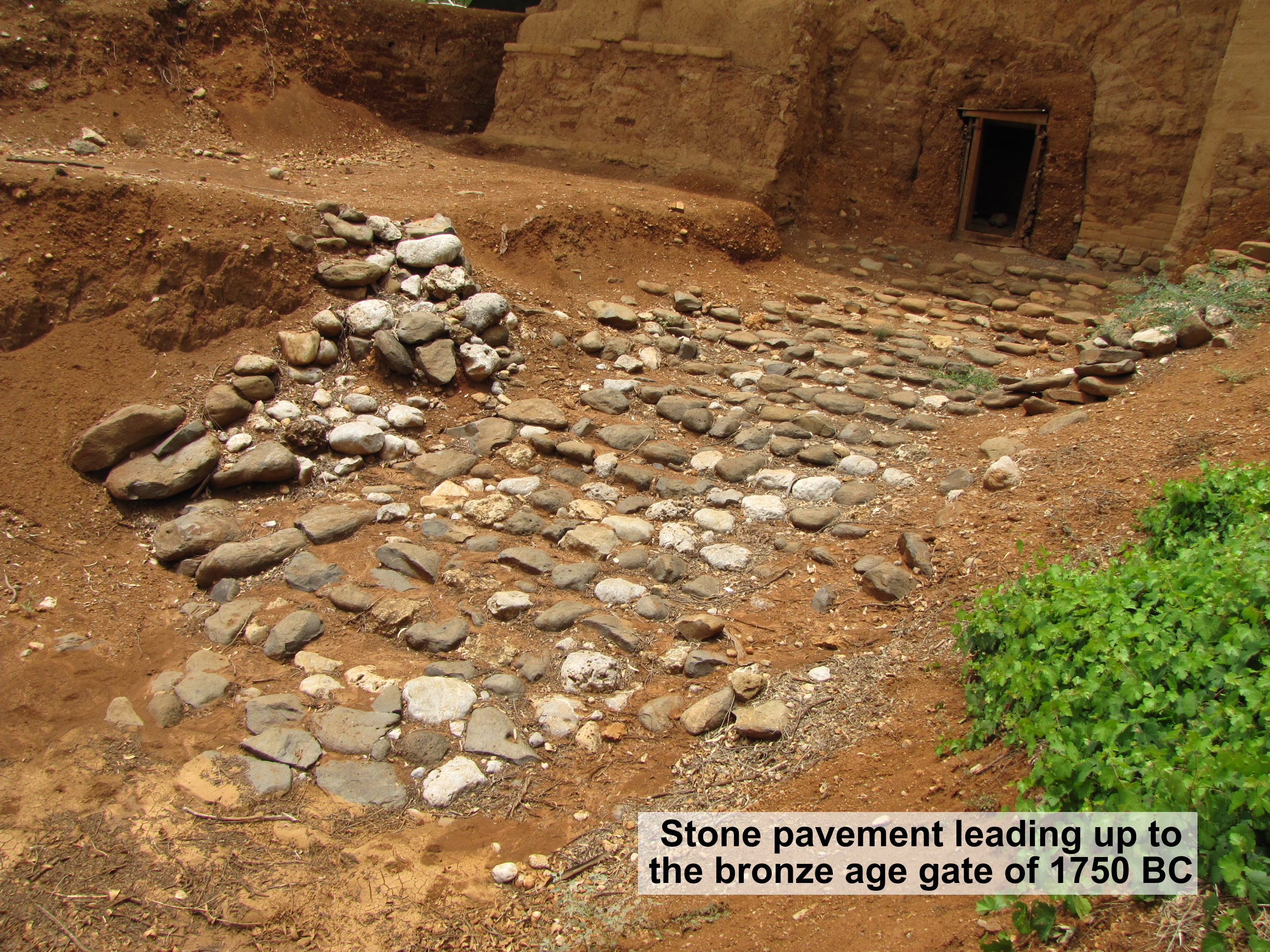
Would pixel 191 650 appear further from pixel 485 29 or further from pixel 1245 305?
pixel 485 29

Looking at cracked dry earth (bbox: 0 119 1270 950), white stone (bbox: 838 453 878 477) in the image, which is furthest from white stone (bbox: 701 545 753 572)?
white stone (bbox: 838 453 878 477)

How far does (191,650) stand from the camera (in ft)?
11.7

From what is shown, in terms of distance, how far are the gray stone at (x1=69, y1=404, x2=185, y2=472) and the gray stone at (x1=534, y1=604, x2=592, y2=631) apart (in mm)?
2224

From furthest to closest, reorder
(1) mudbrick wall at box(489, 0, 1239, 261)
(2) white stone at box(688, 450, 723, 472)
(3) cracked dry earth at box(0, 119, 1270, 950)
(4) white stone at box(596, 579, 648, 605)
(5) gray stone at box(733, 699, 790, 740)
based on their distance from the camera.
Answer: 1. (1) mudbrick wall at box(489, 0, 1239, 261)
2. (2) white stone at box(688, 450, 723, 472)
3. (4) white stone at box(596, 579, 648, 605)
4. (5) gray stone at box(733, 699, 790, 740)
5. (3) cracked dry earth at box(0, 119, 1270, 950)

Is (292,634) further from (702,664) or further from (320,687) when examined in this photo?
(702,664)

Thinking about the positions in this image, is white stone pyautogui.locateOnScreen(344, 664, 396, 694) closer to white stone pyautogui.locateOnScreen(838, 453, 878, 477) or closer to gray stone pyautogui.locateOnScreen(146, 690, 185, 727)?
gray stone pyautogui.locateOnScreen(146, 690, 185, 727)

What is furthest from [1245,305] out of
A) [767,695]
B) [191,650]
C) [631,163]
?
[191,650]

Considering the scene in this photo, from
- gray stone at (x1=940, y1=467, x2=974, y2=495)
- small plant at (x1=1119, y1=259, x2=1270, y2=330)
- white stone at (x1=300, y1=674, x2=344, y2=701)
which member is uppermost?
small plant at (x1=1119, y1=259, x2=1270, y2=330)

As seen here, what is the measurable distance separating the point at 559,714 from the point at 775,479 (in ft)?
6.39

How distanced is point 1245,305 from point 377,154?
7044 mm

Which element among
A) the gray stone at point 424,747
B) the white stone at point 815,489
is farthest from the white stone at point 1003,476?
the gray stone at point 424,747

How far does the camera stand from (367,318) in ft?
17.2

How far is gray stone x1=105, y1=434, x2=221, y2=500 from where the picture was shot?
13.9 ft

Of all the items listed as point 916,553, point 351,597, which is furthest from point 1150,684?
point 351,597
